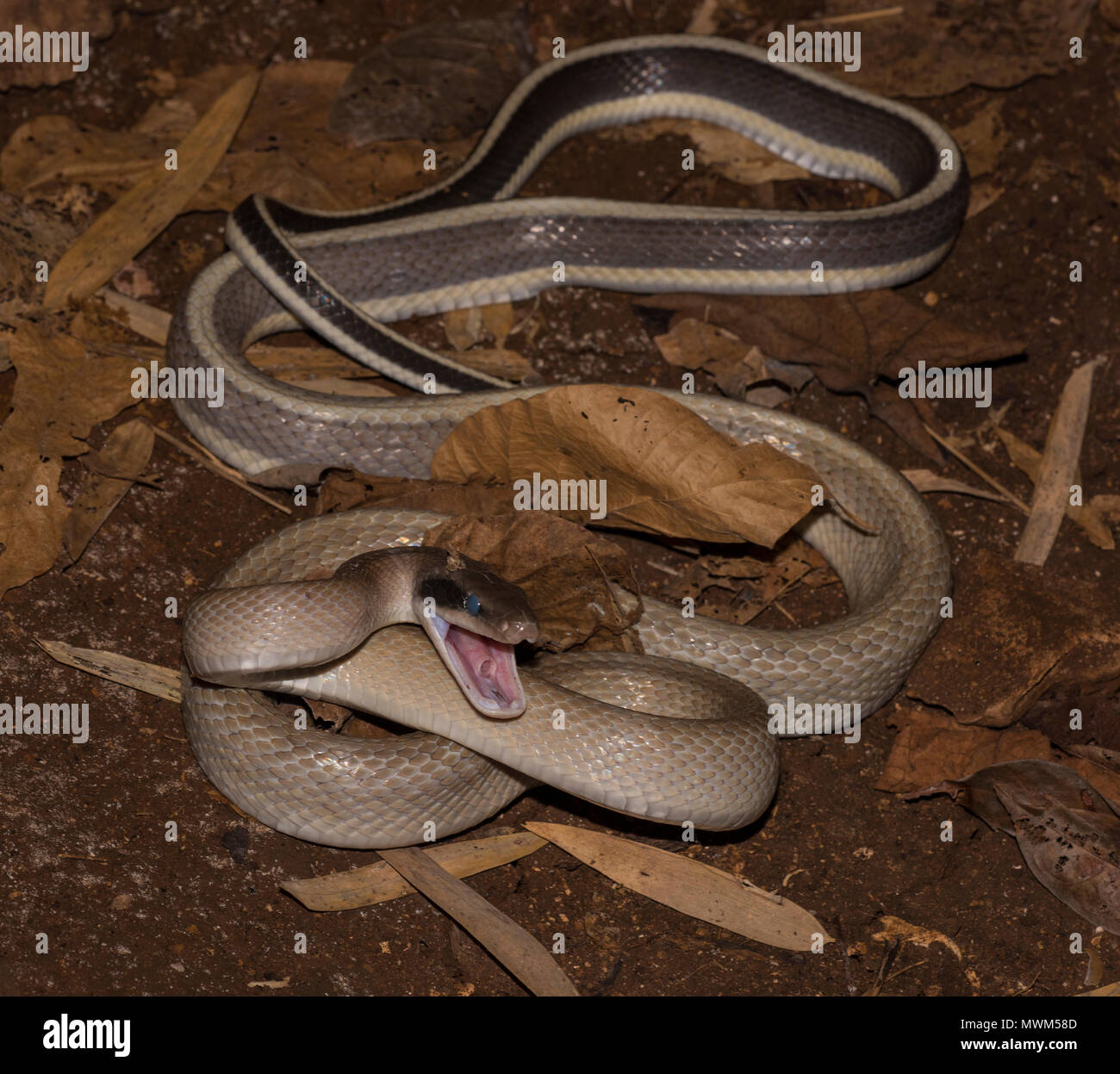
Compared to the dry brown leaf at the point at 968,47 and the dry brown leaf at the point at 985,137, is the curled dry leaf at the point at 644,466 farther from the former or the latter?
the dry brown leaf at the point at 968,47

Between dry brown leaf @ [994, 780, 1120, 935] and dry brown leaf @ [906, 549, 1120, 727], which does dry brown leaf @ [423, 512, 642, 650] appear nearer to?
dry brown leaf @ [906, 549, 1120, 727]

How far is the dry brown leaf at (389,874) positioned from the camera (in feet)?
17.1

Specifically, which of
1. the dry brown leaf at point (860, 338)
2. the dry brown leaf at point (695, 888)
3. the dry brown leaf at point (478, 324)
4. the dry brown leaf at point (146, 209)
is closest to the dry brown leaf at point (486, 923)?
the dry brown leaf at point (695, 888)

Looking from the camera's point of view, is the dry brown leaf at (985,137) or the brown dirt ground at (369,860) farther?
the dry brown leaf at (985,137)

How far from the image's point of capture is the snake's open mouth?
5105 millimetres

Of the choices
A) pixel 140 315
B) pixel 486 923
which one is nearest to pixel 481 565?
pixel 486 923

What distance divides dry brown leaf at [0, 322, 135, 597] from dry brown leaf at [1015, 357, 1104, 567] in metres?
5.89

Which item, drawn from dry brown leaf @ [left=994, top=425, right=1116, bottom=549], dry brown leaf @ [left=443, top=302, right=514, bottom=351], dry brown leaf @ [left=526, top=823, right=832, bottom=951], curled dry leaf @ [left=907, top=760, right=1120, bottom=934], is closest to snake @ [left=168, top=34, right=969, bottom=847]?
dry brown leaf @ [left=443, top=302, right=514, bottom=351]

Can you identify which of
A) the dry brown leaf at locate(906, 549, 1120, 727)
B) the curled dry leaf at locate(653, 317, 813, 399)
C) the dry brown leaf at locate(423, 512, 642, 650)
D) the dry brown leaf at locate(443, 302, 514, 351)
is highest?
the dry brown leaf at locate(443, 302, 514, 351)

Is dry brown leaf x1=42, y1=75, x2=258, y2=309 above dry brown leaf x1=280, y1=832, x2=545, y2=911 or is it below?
above

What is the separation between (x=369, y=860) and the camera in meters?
5.48

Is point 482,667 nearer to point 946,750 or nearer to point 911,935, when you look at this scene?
point 911,935

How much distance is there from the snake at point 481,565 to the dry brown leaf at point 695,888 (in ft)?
1.44

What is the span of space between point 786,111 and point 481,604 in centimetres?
590
